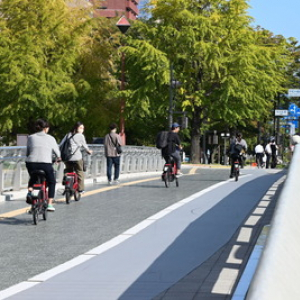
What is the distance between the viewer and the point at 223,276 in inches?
316

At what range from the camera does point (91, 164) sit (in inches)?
1061

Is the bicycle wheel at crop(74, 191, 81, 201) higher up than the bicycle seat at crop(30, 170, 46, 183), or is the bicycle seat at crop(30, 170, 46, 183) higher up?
the bicycle seat at crop(30, 170, 46, 183)

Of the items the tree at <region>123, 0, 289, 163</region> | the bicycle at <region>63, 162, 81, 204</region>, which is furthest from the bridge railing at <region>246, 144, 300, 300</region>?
the tree at <region>123, 0, 289, 163</region>

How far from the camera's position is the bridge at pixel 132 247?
24.5 feet

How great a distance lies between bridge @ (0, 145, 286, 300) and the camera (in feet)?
24.5

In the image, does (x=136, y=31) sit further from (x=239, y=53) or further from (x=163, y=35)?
(x=239, y=53)

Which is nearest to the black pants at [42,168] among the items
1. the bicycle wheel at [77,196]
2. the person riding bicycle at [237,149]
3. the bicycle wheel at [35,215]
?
the bicycle wheel at [35,215]

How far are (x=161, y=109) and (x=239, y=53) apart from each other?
19.8ft

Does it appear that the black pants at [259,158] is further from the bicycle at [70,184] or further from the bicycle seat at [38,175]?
the bicycle seat at [38,175]

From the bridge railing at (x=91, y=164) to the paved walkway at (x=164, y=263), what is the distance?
5.13 meters

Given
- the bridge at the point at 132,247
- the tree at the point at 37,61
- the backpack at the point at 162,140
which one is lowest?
the bridge at the point at 132,247

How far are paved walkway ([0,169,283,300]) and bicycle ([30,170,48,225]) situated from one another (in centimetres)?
158

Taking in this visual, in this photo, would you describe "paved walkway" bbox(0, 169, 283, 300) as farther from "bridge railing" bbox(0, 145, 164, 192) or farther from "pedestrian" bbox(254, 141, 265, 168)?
"pedestrian" bbox(254, 141, 265, 168)

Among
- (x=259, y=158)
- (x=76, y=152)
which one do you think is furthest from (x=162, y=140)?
(x=259, y=158)
